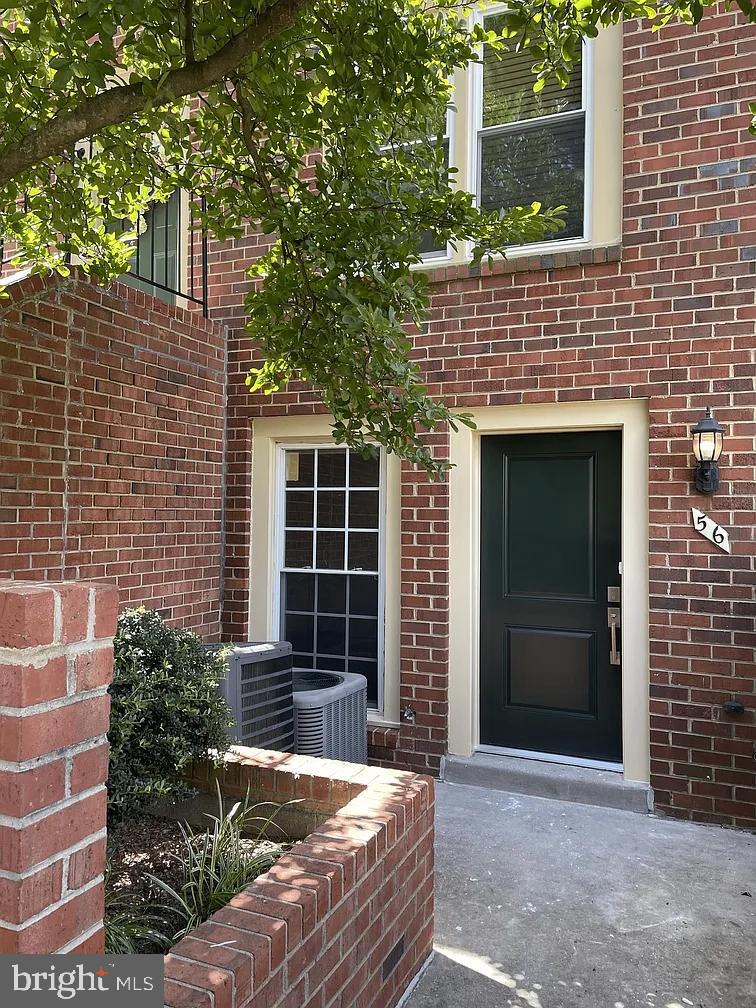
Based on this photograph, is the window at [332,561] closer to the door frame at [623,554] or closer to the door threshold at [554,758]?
the door frame at [623,554]

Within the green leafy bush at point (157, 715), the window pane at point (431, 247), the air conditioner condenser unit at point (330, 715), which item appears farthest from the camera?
the window pane at point (431, 247)

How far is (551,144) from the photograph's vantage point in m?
5.02

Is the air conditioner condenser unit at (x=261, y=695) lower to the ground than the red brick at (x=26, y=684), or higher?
lower

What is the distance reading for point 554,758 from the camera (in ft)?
15.9

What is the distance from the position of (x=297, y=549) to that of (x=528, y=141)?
3.37m

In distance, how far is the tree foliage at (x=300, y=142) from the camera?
2.53 meters

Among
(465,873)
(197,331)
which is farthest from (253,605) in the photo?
(465,873)

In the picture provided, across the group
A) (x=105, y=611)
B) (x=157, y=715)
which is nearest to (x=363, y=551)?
(x=157, y=715)

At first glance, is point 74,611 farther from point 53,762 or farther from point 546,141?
point 546,141

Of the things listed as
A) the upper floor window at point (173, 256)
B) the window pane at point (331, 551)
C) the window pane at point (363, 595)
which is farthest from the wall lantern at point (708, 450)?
the upper floor window at point (173, 256)

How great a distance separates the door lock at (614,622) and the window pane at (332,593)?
6.27 feet

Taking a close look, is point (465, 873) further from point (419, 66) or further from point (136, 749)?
point (419, 66)

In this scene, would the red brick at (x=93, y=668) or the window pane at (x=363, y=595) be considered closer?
the red brick at (x=93, y=668)

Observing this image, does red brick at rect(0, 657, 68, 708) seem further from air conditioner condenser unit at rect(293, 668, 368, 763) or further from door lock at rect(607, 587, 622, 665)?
door lock at rect(607, 587, 622, 665)
